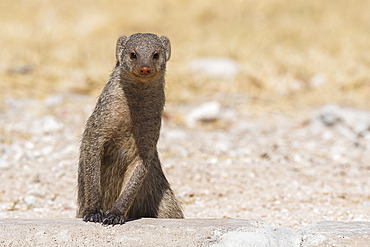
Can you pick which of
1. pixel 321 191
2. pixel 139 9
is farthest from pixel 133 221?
pixel 139 9

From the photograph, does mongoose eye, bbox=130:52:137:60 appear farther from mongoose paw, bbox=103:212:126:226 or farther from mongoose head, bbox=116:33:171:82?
mongoose paw, bbox=103:212:126:226

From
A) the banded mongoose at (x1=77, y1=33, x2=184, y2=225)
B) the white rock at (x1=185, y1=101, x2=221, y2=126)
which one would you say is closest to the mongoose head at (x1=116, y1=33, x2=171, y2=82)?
the banded mongoose at (x1=77, y1=33, x2=184, y2=225)

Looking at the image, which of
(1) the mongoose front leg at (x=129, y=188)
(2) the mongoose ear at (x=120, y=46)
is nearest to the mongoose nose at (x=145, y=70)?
(2) the mongoose ear at (x=120, y=46)

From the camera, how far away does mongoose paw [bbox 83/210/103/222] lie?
9.30ft

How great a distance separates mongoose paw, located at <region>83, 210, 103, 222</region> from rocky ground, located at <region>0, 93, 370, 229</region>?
2.99 feet

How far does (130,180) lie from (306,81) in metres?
5.53

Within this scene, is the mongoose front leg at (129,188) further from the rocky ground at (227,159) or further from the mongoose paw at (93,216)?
the rocky ground at (227,159)

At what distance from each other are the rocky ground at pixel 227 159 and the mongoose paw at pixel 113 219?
1.08 metres

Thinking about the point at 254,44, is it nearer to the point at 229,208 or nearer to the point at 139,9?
the point at 139,9

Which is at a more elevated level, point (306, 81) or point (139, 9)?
point (139, 9)

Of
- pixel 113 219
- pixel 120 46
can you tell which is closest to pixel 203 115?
pixel 120 46

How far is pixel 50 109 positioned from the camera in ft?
21.3

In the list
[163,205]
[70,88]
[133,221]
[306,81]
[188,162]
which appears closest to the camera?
[133,221]

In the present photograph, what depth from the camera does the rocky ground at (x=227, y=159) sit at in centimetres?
401
